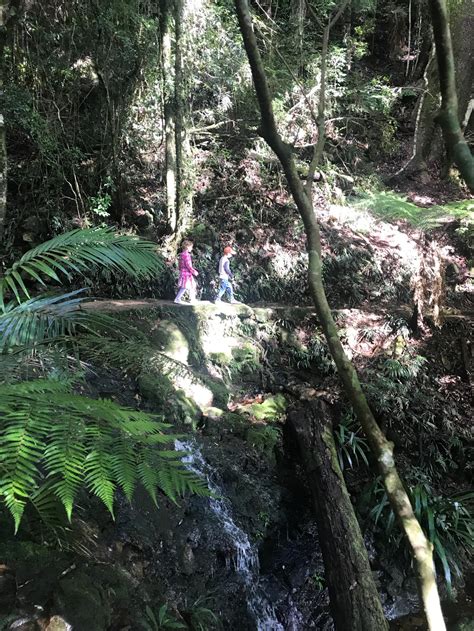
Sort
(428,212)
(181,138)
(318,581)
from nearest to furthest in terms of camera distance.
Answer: (318,581) < (428,212) < (181,138)

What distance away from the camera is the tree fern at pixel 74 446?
3.88 feet

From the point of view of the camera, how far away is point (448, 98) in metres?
1.82

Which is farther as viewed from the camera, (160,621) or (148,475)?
(160,621)

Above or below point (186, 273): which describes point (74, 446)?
above

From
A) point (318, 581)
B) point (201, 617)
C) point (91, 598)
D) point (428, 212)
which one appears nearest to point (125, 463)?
point (91, 598)

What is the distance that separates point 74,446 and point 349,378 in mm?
2447

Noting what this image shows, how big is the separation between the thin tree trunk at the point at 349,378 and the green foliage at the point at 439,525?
8.11 ft

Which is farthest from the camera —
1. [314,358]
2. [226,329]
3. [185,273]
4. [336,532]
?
[314,358]

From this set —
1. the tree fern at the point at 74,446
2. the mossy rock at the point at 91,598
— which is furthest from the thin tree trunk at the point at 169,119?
the tree fern at the point at 74,446

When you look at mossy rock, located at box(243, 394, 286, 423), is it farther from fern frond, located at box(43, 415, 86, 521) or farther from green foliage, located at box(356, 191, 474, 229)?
fern frond, located at box(43, 415, 86, 521)

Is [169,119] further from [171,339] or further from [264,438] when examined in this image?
[264,438]

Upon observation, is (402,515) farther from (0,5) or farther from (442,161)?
(442,161)

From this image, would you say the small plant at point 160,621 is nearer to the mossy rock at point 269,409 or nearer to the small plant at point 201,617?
the small plant at point 201,617

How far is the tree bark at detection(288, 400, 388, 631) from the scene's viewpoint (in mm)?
3719
